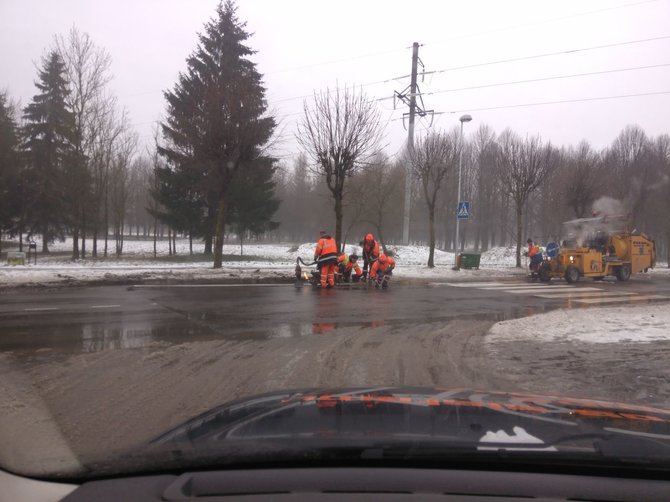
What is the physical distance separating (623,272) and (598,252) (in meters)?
1.92

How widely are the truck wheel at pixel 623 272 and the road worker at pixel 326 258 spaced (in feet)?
43.1

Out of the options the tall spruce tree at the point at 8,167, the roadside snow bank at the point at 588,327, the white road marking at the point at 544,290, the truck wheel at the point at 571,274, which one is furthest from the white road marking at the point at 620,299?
the tall spruce tree at the point at 8,167

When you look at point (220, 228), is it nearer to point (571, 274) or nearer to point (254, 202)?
point (254, 202)

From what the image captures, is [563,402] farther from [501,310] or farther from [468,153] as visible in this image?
[468,153]

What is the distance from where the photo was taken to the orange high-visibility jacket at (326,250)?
1598 centimetres

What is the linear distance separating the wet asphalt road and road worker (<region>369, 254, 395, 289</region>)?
20.0 inches

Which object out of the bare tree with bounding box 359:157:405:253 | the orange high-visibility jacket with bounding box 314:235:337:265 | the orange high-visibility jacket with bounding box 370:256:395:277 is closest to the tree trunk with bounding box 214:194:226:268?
the orange high-visibility jacket with bounding box 314:235:337:265

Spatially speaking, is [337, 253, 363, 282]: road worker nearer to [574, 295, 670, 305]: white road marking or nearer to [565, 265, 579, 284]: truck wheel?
[574, 295, 670, 305]: white road marking

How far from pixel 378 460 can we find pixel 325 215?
45.3 metres

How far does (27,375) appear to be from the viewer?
5.74m

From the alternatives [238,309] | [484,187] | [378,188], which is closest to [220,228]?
[238,309]

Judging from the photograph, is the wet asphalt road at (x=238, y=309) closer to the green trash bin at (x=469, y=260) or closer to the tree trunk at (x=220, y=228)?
the tree trunk at (x=220, y=228)

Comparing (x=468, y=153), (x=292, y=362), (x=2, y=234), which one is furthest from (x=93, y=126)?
(x=468, y=153)

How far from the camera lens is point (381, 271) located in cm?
1656
